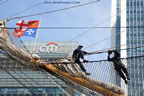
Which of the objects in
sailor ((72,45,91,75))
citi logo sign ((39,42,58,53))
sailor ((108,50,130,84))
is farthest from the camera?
citi logo sign ((39,42,58,53))

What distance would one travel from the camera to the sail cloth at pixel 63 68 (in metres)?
7.61

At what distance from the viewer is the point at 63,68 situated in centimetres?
820

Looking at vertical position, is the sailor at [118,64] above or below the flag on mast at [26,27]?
below

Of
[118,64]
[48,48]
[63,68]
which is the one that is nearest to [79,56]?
[63,68]

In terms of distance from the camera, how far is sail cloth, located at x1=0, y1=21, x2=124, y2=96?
300 inches

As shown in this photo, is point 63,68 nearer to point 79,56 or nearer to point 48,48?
point 79,56

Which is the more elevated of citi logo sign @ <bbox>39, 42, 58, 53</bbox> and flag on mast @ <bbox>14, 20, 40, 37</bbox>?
flag on mast @ <bbox>14, 20, 40, 37</bbox>

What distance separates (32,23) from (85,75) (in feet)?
9.69

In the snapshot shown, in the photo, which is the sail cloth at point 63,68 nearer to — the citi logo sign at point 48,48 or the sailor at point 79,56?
the sailor at point 79,56

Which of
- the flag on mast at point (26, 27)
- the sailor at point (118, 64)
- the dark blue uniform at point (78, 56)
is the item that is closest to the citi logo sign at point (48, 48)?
the flag on mast at point (26, 27)

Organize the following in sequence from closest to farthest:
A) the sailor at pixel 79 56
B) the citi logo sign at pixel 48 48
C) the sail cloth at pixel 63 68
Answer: the sail cloth at pixel 63 68 < the sailor at pixel 79 56 < the citi logo sign at pixel 48 48

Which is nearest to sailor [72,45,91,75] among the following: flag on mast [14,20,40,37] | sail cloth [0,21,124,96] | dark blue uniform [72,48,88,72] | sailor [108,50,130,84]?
dark blue uniform [72,48,88,72]

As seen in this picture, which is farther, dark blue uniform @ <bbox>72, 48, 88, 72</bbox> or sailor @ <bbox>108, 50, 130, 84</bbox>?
dark blue uniform @ <bbox>72, 48, 88, 72</bbox>

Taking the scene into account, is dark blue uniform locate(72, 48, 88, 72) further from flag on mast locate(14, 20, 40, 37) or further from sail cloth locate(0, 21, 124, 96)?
flag on mast locate(14, 20, 40, 37)
